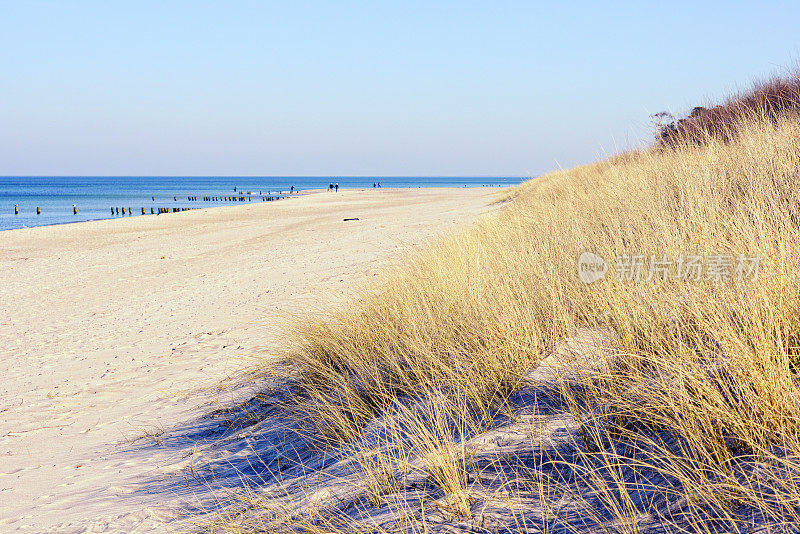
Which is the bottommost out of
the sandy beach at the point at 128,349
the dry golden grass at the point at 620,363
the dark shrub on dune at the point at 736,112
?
the sandy beach at the point at 128,349

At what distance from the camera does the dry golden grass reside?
7.38 feet

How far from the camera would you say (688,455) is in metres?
2.31

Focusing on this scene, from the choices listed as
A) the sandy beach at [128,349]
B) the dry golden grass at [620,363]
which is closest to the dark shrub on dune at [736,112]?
the dry golden grass at [620,363]

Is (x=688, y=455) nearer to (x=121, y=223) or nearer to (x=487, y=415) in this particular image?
(x=487, y=415)

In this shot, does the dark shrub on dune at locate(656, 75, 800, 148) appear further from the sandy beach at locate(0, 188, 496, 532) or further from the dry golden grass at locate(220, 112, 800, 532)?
the sandy beach at locate(0, 188, 496, 532)

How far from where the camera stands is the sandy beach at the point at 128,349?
3.88m

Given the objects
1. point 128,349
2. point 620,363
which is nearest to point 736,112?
point 620,363

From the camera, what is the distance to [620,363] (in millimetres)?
3156

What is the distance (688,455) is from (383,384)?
216 cm

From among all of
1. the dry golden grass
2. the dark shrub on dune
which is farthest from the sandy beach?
the dark shrub on dune

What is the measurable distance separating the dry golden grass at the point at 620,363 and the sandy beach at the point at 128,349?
134cm

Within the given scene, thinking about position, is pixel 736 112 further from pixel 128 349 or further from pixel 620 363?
pixel 128 349

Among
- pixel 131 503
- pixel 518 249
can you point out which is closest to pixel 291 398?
pixel 131 503

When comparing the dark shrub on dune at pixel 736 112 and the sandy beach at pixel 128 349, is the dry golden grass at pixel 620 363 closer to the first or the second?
the sandy beach at pixel 128 349
